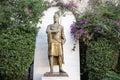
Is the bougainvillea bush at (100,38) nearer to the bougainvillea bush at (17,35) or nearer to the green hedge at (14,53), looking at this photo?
the bougainvillea bush at (17,35)

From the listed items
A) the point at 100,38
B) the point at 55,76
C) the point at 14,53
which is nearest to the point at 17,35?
the point at 14,53

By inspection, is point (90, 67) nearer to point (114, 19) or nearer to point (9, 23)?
point (114, 19)

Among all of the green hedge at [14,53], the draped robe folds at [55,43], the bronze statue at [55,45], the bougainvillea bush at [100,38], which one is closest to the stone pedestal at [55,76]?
the bronze statue at [55,45]

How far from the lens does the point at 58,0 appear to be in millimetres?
9039

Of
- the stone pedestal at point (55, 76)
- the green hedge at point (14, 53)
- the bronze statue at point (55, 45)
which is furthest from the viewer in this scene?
the bronze statue at point (55, 45)

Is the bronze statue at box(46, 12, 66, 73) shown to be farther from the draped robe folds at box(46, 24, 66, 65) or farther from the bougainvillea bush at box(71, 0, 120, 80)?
the bougainvillea bush at box(71, 0, 120, 80)

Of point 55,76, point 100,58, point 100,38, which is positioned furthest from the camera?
point 100,38

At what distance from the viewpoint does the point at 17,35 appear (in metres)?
7.82

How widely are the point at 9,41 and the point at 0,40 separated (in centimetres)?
21

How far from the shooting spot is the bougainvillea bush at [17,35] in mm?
7590

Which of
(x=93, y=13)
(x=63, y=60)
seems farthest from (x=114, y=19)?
(x=63, y=60)

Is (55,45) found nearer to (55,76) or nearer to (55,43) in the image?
(55,43)

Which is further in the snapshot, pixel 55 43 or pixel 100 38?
pixel 100 38

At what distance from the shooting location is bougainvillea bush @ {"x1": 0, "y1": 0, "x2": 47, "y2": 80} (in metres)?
7.59
